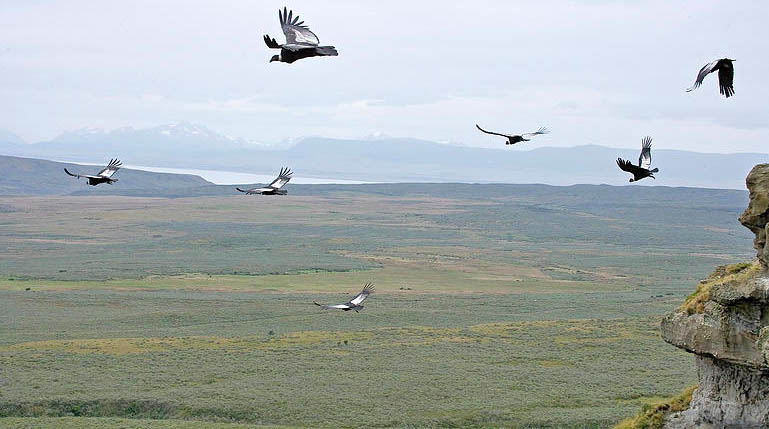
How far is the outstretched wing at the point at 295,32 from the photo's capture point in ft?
48.8

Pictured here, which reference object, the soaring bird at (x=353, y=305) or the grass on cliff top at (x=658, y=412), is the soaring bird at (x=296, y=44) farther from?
the grass on cliff top at (x=658, y=412)

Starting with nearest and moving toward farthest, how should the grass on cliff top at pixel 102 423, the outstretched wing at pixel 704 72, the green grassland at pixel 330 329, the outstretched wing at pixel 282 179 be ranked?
the outstretched wing at pixel 704 72, the outstretched wing at pixel 282 179, the grass on cliff top at pixel 102 423, the green grassland at pixel 330 329

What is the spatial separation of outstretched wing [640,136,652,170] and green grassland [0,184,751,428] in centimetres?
1590

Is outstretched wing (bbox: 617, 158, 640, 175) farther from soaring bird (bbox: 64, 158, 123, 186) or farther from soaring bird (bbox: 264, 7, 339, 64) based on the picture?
soaring bird (bbox: 64, 158, 123, 186)

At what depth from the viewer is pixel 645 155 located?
695 inches

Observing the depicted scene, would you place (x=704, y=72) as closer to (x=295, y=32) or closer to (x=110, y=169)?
(x=295, y=32)

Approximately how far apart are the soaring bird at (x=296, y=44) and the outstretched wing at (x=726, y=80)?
20.2 feet

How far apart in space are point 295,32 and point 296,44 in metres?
0.81

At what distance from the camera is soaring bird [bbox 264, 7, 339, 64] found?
1441 centimetres

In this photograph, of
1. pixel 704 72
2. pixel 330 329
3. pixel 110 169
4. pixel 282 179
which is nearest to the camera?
pixel 704 72

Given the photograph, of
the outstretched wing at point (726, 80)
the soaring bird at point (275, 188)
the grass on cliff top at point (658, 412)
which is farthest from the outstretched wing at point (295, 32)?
the grass on cliff top at point (658, 412)

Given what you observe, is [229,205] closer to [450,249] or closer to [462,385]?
[450,249]

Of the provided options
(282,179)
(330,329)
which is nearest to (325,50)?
(282,179)

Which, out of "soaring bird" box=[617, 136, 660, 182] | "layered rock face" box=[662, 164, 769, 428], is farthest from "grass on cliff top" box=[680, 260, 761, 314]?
"soaring bird" box=[617, 136, 660, 182]
